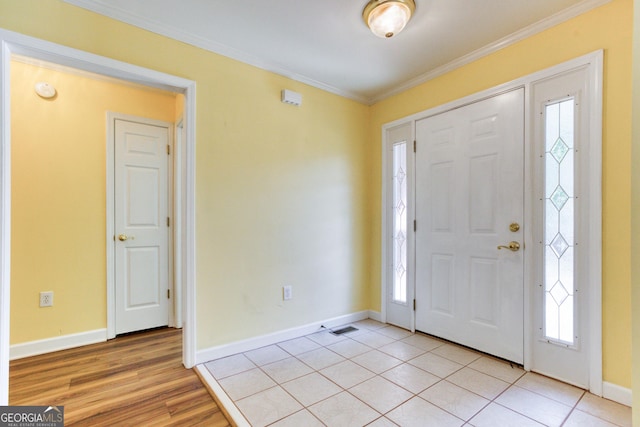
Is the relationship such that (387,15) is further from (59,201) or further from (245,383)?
(59,201)

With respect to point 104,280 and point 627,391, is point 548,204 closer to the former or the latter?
point 627,391

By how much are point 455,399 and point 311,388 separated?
88 cm

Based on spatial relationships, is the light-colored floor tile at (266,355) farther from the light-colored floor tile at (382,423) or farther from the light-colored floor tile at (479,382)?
the light-colored floor tile at (479,382)

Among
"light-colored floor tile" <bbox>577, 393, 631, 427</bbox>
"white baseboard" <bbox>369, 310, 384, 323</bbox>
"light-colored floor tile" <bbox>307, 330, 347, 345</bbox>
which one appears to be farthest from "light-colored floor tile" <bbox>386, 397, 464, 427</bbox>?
"white baseboard" <bbox>369, 310, 384, 323</bbox>

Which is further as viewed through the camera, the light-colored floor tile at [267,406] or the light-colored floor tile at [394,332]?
the light-colored floor tile at [394,332]

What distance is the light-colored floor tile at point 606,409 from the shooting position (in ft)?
5.08

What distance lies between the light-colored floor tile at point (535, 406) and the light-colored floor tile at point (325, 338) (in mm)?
1305

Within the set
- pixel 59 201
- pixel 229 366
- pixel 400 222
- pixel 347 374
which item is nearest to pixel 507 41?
pixel 400 222

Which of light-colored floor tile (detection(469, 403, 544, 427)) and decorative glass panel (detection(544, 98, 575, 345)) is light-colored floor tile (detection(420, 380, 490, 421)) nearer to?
light-colored floor tile (detection(469, 403, 544, 427))

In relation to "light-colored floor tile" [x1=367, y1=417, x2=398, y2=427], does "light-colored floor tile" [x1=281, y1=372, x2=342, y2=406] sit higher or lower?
lower

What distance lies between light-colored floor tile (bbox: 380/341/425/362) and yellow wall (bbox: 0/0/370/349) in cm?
70

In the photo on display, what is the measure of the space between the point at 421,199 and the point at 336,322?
1.51m

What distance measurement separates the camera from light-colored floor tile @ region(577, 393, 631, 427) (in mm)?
1548

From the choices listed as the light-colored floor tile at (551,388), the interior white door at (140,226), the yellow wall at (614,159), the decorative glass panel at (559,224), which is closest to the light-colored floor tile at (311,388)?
the light-colored floor tile at (551,388)
